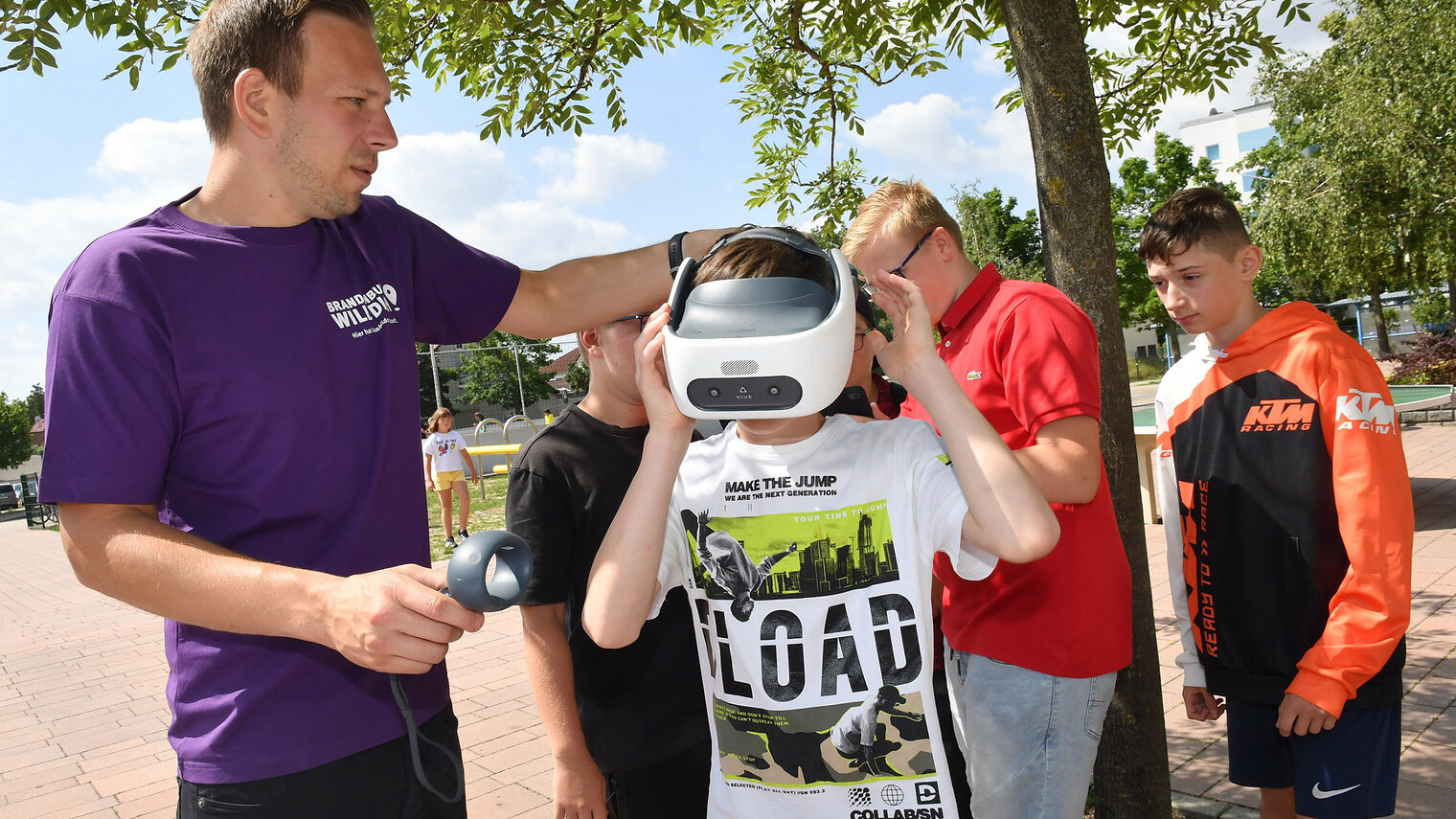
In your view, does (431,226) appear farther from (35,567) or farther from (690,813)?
(35,567)

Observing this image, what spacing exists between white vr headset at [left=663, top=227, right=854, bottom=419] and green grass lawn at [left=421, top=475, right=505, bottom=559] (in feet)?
30.2

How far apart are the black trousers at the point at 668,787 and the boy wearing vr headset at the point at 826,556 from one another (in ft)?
1.64

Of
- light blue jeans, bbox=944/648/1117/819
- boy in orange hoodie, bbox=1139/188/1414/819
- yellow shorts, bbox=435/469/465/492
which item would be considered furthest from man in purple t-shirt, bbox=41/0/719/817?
yellow shorts, bbox=435/469/465/492

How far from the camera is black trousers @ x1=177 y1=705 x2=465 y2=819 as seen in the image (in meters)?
1.59

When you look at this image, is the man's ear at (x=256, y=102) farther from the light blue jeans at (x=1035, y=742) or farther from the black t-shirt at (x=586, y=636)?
the light blue jeans at (x=1035, y=742)

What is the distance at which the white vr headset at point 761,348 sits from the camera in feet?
4.74

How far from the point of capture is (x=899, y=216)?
259cm

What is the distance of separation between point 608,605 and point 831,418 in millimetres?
634

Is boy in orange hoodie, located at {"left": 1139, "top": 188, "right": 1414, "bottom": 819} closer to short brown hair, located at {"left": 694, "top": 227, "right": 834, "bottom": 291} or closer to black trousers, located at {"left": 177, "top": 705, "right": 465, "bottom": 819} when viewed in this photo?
short brown hair, located at {"left": 694, "top": 227, "right": 834, "bottom": 291}

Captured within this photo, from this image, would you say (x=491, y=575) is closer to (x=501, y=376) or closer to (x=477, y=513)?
(x=477, y=513)

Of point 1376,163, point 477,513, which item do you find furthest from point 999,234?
point 477,513

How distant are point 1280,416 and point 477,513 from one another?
49.9 ft

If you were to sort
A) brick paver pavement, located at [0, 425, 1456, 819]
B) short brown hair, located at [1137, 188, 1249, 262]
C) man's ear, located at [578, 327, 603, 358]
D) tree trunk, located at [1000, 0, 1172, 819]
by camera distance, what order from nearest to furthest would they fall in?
man's ear, located at [578, 327, 603, 358]
short brown hair, located at [1137, 188, 1249, 262]
tree trunk, located at [1000, 0, 1172, 819]
brick paver pavement, located at [0, 425, 1456, 819]

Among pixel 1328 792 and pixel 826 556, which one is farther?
pixel 1328 792
